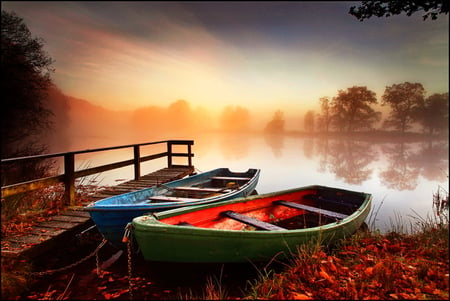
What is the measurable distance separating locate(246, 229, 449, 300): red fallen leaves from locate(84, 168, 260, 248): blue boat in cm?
230

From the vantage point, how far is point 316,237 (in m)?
4.33

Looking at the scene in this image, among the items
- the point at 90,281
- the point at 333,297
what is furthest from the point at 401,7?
the point at 90,281

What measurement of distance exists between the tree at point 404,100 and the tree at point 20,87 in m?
50.0

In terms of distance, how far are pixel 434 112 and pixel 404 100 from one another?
751 centimetres

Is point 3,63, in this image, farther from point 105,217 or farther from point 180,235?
point 180,235

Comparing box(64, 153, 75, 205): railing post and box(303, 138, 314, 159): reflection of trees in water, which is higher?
box(64, 153, 75, 205): railing post

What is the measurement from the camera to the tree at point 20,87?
1396cm

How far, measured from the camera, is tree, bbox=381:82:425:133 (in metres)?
47.7

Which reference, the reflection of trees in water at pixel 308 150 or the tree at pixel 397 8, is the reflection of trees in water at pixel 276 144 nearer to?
the reflection of trees in water at pixel 308 150

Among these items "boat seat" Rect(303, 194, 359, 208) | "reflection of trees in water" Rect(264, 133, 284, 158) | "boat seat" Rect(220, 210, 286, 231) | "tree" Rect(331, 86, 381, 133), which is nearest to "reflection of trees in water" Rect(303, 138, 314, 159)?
"reflection of trees in water" Rect(264, 133, 284, 158)

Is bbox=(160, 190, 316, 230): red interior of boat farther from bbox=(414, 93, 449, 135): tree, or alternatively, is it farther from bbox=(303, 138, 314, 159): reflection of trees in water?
bbox=(414, 93, 449, 135): tree

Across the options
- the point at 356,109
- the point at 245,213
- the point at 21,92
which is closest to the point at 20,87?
the point at 21,92

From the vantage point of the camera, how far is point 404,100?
159ft

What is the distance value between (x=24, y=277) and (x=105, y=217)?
4.22ft
